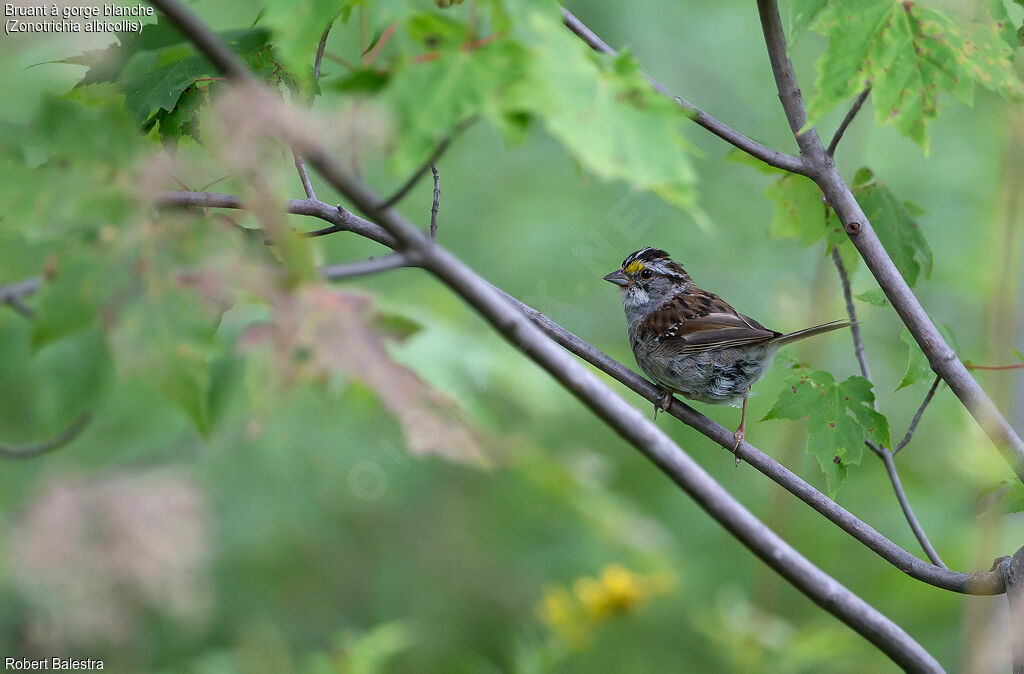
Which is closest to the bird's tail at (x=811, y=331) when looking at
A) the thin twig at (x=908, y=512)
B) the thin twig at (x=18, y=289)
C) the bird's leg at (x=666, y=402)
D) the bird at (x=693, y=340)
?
the bird at (x=693, y=340)

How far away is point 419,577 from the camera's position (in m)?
6.13

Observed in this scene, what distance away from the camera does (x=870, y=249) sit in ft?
8.12

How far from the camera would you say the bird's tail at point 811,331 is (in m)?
2.86

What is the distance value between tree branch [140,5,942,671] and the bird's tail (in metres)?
1.07

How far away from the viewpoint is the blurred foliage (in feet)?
5.39

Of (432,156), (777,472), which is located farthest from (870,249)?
(432,156)

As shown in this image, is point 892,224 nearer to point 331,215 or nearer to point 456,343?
point 331,215

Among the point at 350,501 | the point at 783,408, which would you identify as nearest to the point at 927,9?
the point at 783,408

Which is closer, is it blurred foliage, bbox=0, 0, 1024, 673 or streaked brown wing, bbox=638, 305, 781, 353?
blurred foliage, bbox=0, 0, 1024, 673

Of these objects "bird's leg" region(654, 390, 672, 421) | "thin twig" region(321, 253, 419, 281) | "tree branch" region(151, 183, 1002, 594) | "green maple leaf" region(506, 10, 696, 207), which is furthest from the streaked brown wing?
"thin twig" region(321, 253, 419, 281)

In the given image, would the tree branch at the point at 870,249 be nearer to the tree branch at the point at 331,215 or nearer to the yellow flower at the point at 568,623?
the tree branch at the point at 331,215

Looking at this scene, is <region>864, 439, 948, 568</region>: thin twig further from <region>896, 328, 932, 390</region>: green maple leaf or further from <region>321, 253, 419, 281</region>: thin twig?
<region>321, 253, 419, 281</region>: thin twig

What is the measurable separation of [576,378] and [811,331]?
164 centimetres

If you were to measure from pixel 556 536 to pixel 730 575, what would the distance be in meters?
1.24
